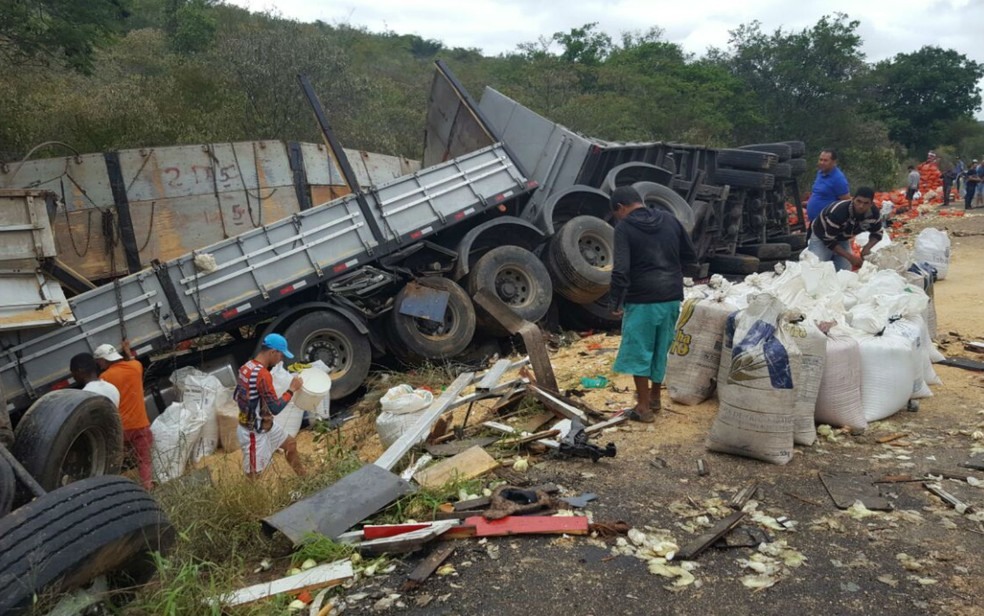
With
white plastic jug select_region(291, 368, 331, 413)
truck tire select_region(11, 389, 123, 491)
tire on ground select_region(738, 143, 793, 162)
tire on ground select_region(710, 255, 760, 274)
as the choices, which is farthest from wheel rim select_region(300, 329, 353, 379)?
tire on ground select_region(738, 143, 793, 162)

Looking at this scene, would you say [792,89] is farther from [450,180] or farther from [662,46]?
[450,180]

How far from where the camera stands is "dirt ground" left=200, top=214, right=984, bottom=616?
106 inches

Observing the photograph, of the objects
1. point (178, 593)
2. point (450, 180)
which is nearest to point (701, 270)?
point (450, 180)

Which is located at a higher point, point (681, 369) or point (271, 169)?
point (271, 169)

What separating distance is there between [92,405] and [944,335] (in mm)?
6628

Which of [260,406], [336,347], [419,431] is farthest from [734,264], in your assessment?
[260,406]

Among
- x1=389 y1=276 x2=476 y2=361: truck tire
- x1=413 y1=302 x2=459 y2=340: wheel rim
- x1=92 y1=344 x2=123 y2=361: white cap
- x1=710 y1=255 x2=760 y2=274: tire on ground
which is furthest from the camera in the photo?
x1=710 y1=255 x2=760 y2=274: tire on ground

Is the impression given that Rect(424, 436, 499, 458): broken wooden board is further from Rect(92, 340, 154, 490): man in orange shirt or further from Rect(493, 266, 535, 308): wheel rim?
Rect(493, 266, 535, 308): wheel rim

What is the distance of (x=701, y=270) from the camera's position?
10.3 meters

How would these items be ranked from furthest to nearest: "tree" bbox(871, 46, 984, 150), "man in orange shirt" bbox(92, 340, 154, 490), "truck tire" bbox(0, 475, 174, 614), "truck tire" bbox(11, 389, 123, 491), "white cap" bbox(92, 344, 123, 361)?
"tree" bbox(871, 46, 984, 150) < "white cap" bbox(92, 344, 123, 361) < "man in orange shirt" bbox(92, 340, 154, 490) < "truck tire" bbox(11, 389, 123, 491) < "truck tire" bbox(0, 475, 174, 614)

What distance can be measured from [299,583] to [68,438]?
174 centimetres

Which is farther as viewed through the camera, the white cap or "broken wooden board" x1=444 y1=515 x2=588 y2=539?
the white cap

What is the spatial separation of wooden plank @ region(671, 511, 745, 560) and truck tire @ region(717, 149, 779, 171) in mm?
8433

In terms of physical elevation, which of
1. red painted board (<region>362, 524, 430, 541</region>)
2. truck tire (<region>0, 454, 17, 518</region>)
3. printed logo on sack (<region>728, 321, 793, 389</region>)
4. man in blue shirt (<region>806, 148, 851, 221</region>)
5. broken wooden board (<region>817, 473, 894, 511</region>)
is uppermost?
man in blue shirt (<region>806, 148, 851, 221</region>)
